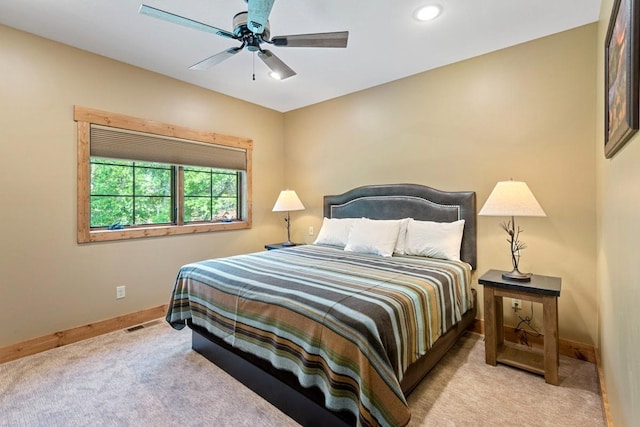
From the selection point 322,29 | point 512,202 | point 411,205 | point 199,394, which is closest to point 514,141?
point 512,202

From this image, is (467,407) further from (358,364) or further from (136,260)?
(136,260)

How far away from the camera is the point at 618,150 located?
4.94 feet

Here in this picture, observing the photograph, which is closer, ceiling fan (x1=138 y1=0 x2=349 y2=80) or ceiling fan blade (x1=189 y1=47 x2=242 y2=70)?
ceiling fan (x1=138 y1=0 x2=349 y2=80)

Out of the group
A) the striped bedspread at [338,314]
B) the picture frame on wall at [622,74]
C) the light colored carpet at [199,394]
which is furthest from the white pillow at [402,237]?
the picture frame on wall at [622,74]

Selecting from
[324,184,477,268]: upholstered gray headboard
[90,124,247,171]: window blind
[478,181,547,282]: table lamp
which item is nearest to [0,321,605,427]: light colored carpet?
[478,181,547,282]: table lamp

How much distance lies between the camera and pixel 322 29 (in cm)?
258

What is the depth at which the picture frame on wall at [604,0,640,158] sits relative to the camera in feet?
3.58

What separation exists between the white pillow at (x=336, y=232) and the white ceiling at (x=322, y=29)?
170 centimetres

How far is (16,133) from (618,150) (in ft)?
13.7

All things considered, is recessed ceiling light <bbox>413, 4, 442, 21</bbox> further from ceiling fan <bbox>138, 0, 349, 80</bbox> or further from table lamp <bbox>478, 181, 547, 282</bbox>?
table lamp <bbox>478, 181, 547, 282</bbox>

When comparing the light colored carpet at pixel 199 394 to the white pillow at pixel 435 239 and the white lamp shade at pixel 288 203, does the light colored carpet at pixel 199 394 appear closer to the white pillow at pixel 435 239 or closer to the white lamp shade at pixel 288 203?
the white pillow at pixel 435 239

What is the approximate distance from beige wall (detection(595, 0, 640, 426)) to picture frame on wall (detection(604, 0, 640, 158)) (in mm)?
71

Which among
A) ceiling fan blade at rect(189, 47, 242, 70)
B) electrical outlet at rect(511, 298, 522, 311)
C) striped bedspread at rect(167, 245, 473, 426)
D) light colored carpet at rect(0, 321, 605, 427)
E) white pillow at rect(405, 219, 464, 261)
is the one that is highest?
ceiling fan blade at rect(189, 47, 242, 70)

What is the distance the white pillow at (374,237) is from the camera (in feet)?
10.3
